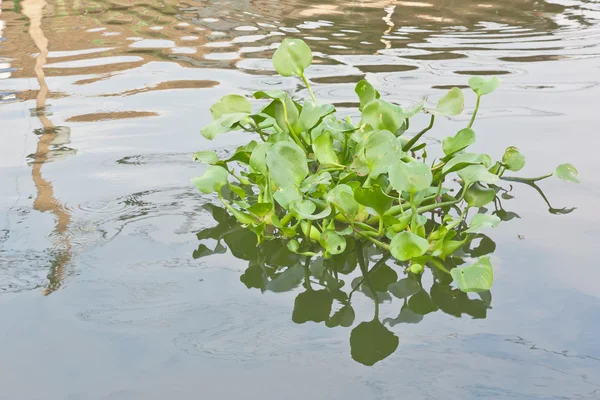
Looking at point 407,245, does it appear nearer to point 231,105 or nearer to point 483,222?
point 483,222

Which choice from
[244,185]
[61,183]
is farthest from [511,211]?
[61,183]

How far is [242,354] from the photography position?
47.1 inches

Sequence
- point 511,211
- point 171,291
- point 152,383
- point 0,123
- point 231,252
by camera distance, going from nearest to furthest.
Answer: point 152,383, point 171,291, point 231,252, point 511,211, point 0,123

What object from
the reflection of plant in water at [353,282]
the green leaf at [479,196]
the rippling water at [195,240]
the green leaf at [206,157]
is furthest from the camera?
the green leaf at [206,157]

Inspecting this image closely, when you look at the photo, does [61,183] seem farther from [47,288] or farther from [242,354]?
[242,354]

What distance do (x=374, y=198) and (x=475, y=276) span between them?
233mm

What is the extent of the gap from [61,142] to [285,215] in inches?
38.3

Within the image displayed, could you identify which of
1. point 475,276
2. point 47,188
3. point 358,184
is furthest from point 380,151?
point 47,188

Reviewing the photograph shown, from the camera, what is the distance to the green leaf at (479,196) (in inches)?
64.1

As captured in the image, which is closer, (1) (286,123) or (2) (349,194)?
(2) (349,194)

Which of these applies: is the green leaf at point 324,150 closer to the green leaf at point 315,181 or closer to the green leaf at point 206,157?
the green leaf at point 315,181

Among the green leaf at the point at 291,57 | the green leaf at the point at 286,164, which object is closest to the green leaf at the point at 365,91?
the green leaf at the point at 291,57

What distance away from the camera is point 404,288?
4.58 ft

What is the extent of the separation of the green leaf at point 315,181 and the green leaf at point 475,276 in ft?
1.07
